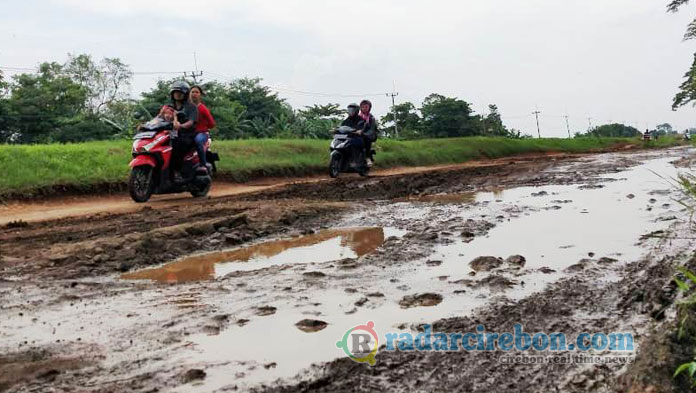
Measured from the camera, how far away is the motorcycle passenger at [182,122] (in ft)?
28.4

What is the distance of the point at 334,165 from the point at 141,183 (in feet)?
18.5

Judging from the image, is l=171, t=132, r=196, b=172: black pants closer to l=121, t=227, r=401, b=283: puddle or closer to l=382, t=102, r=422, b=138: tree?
l=121, t=227, r=401, b=283: puddle

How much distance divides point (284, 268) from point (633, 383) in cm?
260

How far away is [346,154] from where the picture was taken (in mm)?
13391

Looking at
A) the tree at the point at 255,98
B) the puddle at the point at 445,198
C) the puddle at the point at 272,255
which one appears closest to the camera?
the puddle at the point at 272,255

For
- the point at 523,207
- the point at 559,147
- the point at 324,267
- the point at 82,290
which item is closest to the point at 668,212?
the point at 523,207

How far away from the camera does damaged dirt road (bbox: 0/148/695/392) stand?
7.32ft

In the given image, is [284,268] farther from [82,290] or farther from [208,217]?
[208,217]

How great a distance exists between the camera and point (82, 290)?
140 inches

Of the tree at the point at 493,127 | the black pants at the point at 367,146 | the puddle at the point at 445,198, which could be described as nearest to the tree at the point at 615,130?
the tree at the point at 493,127

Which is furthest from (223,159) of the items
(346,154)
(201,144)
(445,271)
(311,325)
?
(311,325)
